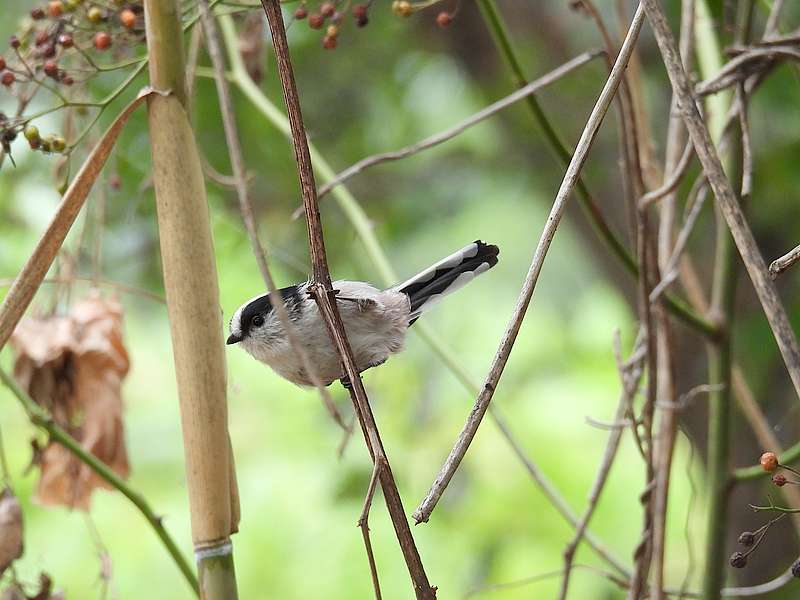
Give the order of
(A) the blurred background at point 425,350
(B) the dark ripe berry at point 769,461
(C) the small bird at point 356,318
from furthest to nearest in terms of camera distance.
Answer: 1. (A) the blurred background at point 425,350
2. (C) the small bird at point 356,318
3. (B) the dark ripe berry at point 769,461

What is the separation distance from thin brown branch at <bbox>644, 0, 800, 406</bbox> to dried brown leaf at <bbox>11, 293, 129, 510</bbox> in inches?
34.4

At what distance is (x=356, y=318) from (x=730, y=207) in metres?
0.66

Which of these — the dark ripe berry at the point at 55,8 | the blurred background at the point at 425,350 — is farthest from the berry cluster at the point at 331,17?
the blurred background at the point at 425,350

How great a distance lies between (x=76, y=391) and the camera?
4.36 feet

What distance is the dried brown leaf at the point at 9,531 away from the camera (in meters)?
1.07

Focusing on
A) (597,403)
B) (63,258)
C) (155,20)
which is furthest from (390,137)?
(155,20)

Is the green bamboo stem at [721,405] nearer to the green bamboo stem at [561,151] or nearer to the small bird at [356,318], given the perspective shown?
the green bamboo stem at [561,151]

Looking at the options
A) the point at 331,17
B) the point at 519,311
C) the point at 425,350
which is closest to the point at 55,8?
the point at 331,17

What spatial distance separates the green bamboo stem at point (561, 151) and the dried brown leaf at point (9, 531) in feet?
2.37

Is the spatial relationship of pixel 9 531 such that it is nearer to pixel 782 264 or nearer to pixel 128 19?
pixel 128 19

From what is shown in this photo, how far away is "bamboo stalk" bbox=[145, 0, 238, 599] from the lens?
84 cm

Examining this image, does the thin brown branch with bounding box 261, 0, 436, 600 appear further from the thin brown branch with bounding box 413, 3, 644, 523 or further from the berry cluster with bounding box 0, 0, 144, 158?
the berry cluster with bounding box 0, 0, 144, 158

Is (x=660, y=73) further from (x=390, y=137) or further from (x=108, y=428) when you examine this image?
(x=108, y=428)

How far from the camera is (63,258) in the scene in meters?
1.50
